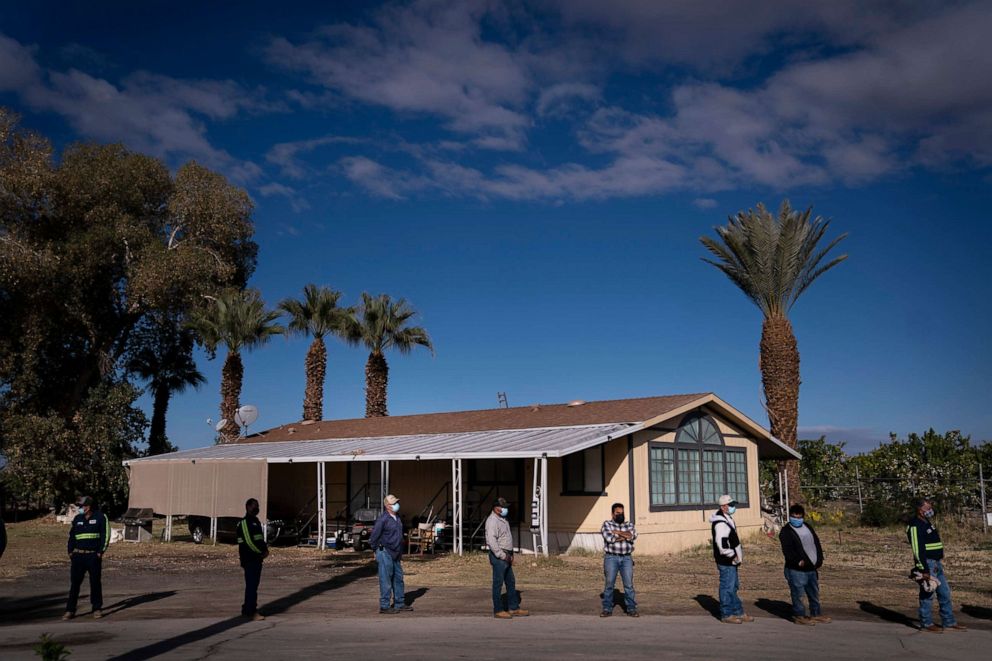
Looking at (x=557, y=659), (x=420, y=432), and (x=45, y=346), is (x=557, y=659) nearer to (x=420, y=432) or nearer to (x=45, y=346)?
(x=420, y=432)

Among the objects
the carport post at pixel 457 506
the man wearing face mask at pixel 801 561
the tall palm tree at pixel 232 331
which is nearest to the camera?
the man wearing face mask at pixel 801 561

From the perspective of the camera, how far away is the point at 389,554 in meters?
11.7

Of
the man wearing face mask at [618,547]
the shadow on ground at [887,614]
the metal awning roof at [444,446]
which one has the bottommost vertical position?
the shadow on ground at [887,614]

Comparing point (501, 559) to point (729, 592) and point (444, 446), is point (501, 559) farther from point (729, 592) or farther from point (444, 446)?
point (444, 446)

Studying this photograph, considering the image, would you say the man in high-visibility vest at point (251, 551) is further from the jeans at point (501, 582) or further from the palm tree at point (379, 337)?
the palm tree at point (379, 337)

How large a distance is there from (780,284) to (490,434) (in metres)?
11.6

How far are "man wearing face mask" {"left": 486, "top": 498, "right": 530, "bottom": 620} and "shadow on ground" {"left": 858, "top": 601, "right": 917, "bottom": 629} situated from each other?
4.77 metres

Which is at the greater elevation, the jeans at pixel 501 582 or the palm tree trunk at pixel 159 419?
the palm tree trunk at pixel 159 419

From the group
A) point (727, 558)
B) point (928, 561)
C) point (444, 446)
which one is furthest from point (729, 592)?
point (444, 446)

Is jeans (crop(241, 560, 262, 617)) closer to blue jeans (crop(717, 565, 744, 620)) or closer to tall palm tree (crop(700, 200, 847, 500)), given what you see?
blue jeans (crop(717, 565, 744, 620))

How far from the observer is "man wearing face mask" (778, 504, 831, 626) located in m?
10.5

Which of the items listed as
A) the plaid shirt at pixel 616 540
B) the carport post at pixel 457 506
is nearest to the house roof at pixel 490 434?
the carport post at pixel 457 506

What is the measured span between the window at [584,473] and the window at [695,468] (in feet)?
4.34

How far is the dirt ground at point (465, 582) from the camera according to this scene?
1242cm
